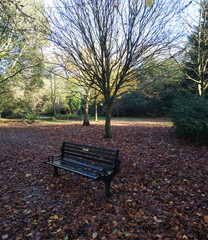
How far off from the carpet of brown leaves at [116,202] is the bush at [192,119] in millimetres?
1469

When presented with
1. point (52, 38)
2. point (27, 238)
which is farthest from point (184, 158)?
point (52, 38)

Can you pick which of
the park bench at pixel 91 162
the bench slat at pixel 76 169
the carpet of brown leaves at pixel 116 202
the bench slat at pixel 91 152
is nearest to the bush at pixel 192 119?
the carpet of brown leaves at pixel 116 202

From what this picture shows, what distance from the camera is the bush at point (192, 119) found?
6.52 metres

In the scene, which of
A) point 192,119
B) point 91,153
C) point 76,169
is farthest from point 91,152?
point 192,119

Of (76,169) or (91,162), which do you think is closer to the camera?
(76,169)

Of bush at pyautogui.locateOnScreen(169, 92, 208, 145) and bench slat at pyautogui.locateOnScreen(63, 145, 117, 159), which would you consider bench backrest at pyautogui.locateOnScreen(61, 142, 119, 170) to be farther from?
bush at pyautogui.locateOnScreen(169, 92, 208, 145)

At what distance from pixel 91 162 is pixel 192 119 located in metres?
5.04

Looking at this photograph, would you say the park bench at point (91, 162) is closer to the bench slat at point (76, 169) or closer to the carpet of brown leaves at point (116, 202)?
the bench slat at point (76, 169)

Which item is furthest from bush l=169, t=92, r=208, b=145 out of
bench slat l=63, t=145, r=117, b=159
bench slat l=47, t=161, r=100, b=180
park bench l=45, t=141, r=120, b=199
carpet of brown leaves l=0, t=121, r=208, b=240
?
bench slat l=47, t=161, r=100, b=180

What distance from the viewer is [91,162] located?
167 inches

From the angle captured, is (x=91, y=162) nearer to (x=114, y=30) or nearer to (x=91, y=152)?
(x=91, y=152)

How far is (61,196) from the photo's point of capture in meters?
3.59

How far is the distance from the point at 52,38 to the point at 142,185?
678 centimetres

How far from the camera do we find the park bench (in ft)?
11.1
